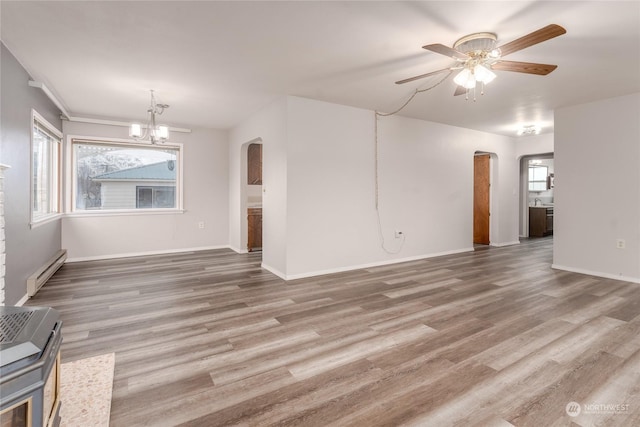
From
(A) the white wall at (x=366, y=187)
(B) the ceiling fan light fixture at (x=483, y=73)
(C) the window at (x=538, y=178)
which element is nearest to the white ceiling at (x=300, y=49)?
(B) the ceiling fan light fixture at (x=483, y=73)

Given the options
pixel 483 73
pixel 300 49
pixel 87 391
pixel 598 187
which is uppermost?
pixel 300 49

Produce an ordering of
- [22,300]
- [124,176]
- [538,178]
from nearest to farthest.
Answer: [22,300]
[124,176]
[538,178]

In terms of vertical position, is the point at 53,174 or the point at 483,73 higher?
the point at 483,73

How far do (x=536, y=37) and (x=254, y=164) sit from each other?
16.8ft

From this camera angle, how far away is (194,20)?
240 centimetres

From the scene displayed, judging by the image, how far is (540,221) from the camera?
8.27 m

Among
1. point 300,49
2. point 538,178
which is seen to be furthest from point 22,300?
point 538,178

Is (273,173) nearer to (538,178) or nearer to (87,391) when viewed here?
(87,391)

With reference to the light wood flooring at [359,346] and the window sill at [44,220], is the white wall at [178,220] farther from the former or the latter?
the light wood flooring at [359,346]

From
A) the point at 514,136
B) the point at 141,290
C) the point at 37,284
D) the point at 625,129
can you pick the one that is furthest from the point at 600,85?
the point at 37,284

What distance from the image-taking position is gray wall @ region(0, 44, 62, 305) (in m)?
2.87

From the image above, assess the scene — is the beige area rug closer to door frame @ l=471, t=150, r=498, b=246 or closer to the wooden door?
door frame @ l=471, t=150, r=498, b=246

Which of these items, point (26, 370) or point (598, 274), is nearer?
point (26, 370)

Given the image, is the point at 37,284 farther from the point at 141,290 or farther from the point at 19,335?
the point at 19,335
